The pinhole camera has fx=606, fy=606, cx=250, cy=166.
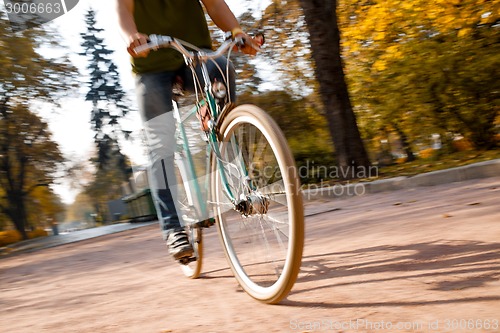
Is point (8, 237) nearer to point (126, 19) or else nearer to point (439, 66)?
point (439, 66)

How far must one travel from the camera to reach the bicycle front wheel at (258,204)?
2734 millimetres

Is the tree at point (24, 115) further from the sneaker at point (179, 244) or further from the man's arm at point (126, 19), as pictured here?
the sneaker at point (179, 244)

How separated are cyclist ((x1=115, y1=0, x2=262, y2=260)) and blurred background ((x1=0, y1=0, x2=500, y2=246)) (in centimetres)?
17

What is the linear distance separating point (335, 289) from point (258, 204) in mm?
570

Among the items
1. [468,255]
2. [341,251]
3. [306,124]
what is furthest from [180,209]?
[306,124]

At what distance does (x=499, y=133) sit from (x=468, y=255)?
10092 millimetres

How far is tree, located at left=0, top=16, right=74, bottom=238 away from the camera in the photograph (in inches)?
747

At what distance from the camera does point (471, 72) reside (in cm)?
1164

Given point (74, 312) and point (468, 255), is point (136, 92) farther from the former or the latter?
point (468, 255)

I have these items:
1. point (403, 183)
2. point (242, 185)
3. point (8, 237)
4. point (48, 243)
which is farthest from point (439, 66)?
point (8, 237)

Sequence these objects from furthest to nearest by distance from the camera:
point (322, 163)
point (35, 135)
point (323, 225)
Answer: point (35, 135)
point (322, 163)
point (323, 225)

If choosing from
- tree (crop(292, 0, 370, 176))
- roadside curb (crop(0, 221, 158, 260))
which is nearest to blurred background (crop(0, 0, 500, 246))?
tree (crop(292, 0, 370, 176))

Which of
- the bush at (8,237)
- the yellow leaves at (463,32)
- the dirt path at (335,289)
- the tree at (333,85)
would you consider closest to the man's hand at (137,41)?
the dirt path at (335,289)

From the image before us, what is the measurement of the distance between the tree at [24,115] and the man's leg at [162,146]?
15.9m
